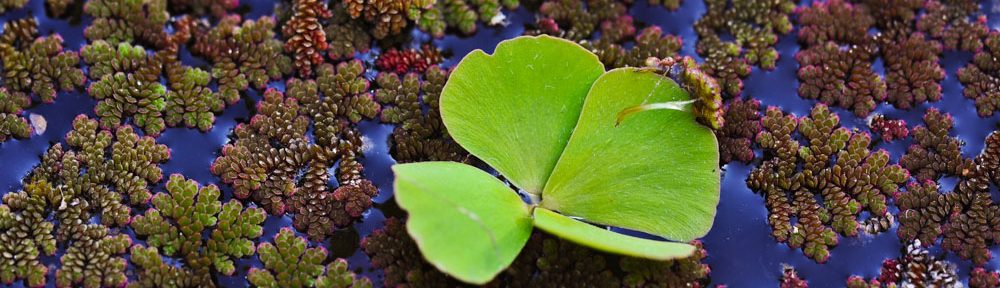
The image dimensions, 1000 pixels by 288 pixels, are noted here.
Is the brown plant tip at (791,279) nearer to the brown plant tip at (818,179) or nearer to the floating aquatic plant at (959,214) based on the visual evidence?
the brown plant tip at (818,179)

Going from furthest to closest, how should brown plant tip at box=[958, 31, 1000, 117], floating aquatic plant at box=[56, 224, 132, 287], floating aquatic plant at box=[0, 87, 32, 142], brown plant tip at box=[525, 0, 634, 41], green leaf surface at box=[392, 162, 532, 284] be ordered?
brown plant tip at box=[525, 0, 634, 41] → brown plant tip at box=[958, 31, 1000, 117] → floating aquatic plant at box=[0, 87, 32, 142] → floating aquatic plant at box=[56, 224, 132, 287] → green leaf surface at box=[392, 162, 532, 284]

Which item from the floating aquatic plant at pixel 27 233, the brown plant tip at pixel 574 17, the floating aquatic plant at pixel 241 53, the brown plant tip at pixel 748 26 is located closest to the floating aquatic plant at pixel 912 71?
the brown plant tip at pixel 748 26

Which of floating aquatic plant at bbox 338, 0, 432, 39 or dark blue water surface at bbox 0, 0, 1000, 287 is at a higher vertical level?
floating aquatic plant at bbox 338, 0, 432, 39

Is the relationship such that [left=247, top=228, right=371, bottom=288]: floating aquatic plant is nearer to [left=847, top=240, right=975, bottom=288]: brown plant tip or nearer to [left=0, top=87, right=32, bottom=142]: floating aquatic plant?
[left=0, top=87, right=32, bottom=142]: floating aquatic plant

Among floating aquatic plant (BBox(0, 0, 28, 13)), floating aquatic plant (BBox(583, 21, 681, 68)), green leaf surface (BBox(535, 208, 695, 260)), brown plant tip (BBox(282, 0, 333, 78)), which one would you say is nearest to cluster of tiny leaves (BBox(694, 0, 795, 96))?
floating aquatic plant (BBox(583, 21, 681, 68))

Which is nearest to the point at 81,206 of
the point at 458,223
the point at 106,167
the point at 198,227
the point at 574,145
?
the point at 106,167
